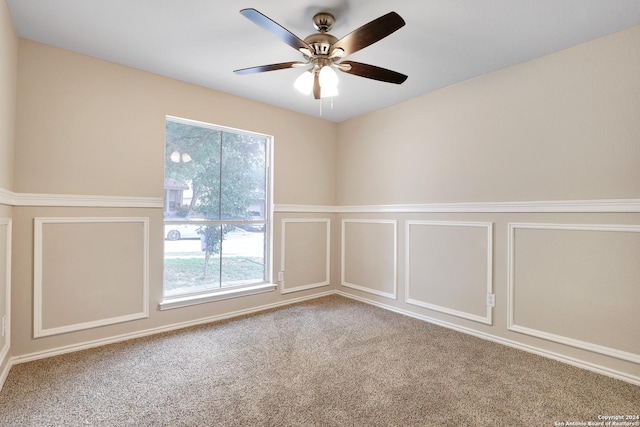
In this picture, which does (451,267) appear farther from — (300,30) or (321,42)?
(300,30)

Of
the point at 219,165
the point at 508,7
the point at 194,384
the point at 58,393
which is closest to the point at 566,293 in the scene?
the point at 508,7

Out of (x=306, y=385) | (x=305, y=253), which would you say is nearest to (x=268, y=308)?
(x=305, y=253)

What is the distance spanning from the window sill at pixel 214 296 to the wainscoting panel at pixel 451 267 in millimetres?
1575

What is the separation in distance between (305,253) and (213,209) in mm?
1247

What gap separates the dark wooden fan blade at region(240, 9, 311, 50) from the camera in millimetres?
1521

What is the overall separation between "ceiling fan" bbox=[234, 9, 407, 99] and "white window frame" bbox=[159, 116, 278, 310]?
122 cm

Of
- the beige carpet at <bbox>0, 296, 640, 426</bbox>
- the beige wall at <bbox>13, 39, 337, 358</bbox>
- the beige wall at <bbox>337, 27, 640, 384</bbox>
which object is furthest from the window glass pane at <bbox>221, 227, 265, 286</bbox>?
the beige wall at <bbox>337, 27, 640, 384</bbox>

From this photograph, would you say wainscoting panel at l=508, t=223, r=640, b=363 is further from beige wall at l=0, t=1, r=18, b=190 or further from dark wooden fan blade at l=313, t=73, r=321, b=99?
beige wall at l=0, t=1, r=18, b=190

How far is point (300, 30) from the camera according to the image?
83.4 inches

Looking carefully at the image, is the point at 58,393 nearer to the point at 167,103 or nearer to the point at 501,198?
the point at 167,103

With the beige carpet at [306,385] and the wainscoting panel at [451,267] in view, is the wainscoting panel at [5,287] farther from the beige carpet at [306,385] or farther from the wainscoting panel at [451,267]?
the wainscoting panel at [451,267]

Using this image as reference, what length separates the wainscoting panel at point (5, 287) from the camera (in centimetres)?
193

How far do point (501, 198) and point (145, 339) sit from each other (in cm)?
323

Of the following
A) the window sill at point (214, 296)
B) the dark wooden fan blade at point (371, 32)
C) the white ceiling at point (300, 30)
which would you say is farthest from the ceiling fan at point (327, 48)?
the window sill at point (214, 296)
